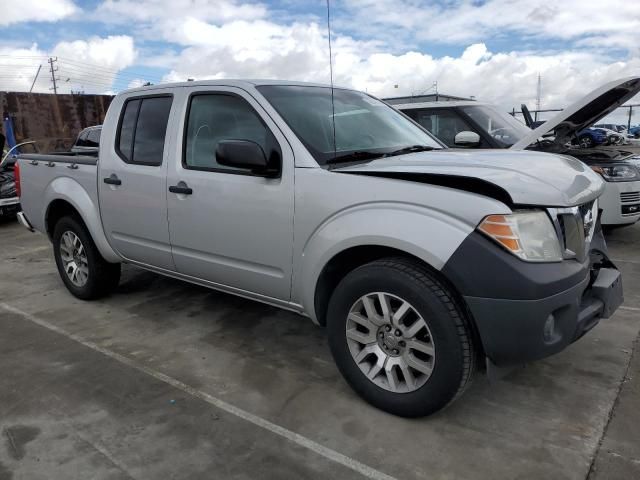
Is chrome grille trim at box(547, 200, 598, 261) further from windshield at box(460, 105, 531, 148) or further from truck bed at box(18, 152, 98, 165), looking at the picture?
truck bed at box(18, 152, 98, 165)

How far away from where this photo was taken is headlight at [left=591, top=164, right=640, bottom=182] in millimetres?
6117

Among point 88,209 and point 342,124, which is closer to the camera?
point 342,124

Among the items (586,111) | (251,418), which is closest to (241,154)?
(251,418)

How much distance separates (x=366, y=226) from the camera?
8.72 ft

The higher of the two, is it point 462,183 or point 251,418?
point 462,183

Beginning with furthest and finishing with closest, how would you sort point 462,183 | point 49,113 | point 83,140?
point 49,113, point 83,140, point 462,183

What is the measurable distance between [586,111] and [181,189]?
343 centimetres

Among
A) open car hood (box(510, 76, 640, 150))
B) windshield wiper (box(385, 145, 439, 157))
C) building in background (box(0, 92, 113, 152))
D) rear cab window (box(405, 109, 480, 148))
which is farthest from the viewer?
building in background (box(0, 92, 113, 152))

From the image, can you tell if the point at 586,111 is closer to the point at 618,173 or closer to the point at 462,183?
the point at 618,173

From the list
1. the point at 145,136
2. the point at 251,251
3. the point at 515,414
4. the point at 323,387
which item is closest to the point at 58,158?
the point at 145,136

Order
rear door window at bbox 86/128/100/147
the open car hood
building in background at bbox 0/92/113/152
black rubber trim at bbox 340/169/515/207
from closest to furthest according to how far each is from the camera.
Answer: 1. black rubber trim at bbox 340/169/515/207
2. the open car hood
3. rear door window at bbox 86/128/100/147
4. building in background at bbox 0/92/113/152

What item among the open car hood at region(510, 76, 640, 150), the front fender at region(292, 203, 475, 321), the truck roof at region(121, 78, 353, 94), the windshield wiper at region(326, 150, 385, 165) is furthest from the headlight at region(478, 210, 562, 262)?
the truck roof at region(121, 78, 353, 94)

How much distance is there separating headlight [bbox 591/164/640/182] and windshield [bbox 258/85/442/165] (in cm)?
339

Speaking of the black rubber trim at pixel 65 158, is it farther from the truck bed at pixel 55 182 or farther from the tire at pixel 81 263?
the tire at pixel 81 263
